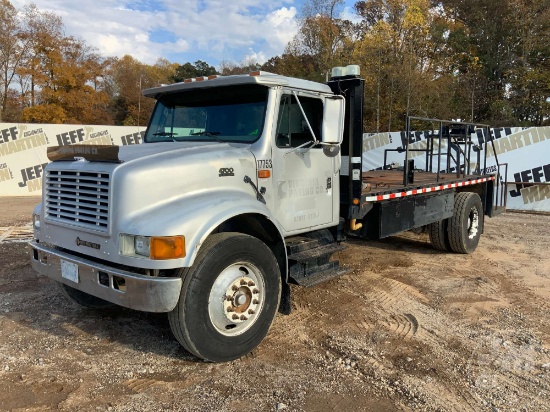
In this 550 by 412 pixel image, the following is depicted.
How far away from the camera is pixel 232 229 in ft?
13.5

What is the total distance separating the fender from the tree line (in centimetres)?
2146

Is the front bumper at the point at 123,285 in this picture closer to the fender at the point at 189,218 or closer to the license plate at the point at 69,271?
the license plate at the point at 69,271

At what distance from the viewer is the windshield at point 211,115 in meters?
4.34

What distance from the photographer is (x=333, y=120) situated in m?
4.38

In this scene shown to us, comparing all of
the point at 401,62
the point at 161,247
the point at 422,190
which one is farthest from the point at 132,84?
the point at 161,247

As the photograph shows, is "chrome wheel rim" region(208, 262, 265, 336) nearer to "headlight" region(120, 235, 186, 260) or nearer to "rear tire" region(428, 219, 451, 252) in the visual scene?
"headlight" region(120, 235, 186, 260)

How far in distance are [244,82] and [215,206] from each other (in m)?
1.35

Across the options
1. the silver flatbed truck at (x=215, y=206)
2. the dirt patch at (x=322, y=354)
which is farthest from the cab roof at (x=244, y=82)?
the dirt patch at (x=322, y=354)

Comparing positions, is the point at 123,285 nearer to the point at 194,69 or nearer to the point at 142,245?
the point at 142,245

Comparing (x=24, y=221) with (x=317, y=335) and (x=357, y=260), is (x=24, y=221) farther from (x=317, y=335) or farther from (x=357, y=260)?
(x=317, y=335)

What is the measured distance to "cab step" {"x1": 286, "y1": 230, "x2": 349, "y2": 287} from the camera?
4.43 meters

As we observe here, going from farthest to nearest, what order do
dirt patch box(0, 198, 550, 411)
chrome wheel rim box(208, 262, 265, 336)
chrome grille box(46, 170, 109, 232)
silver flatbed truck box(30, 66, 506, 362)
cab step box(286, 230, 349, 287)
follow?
cab step box(286, 230, 349, 287) < chrome wheel rim box(208, 262, 265, 336) < chrome grille box(46, 170, 109, 232) < silver flatbed truck box(30, 66, 506, 362) < dirt patch box(0, 198, 550, 411)

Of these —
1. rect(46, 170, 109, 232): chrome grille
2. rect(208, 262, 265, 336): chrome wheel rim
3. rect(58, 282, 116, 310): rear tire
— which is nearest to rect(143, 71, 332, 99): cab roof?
rect(46, 170, 109, 232): chrome grille

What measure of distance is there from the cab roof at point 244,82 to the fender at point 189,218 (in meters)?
1.20
